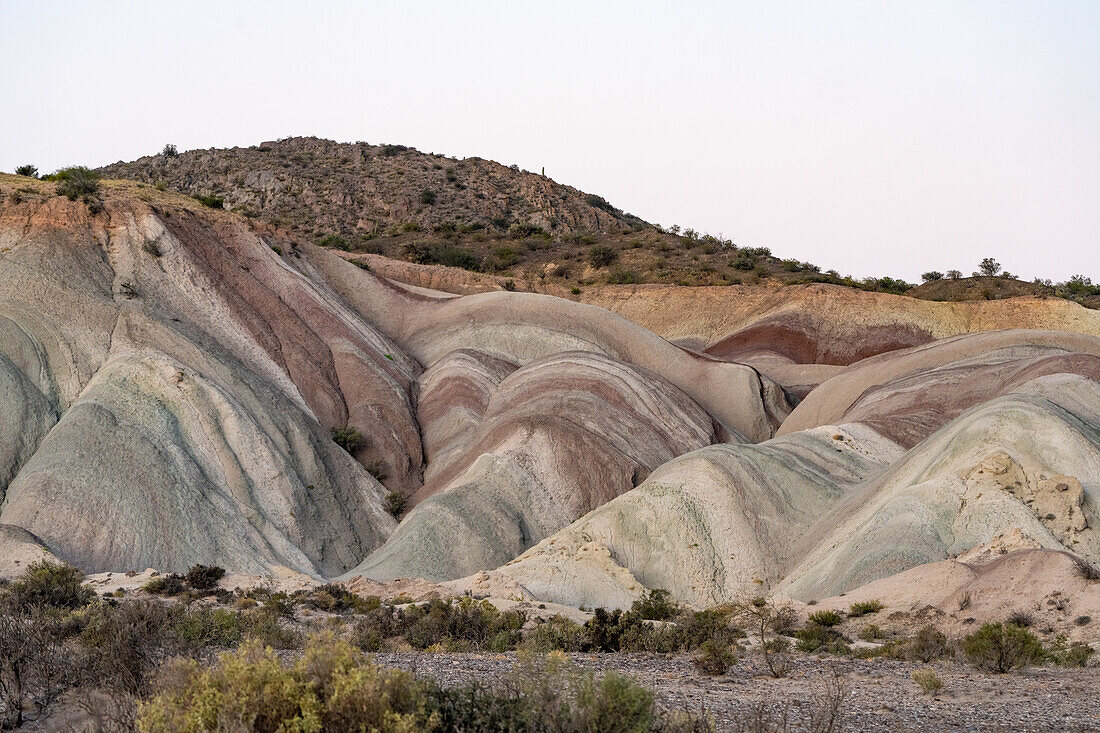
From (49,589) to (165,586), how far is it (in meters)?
2.15

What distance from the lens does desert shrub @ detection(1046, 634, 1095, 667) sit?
38.0 ft

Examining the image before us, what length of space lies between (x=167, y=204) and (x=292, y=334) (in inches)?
248

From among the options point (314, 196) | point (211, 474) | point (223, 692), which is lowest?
point (211, 474)

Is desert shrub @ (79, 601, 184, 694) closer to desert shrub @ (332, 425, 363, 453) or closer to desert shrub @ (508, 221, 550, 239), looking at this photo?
desert shrub @ (332, 425, 363, 453)

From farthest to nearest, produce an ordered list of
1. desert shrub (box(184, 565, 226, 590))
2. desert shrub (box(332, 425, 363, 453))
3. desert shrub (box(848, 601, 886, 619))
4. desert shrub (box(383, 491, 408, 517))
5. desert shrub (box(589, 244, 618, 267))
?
desert shrub (box(589, 244, 618, 267)) → desert shrub (box(332, 425, 363, 453)) → desert shrub (box(383, 491, 408, 517)) → desert shrub (box(184, 565, 226, 590)) → desert shrub (box(848, 601, 886, 619))

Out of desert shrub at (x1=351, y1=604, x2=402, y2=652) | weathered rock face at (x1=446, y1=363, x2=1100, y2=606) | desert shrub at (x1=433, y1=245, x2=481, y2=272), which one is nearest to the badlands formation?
weathered rock face at (x1=446, y1=363, x2=1100, y2=606)

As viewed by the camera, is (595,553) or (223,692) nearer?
(223,692)

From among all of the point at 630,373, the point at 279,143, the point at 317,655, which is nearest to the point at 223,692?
the point at 317,655

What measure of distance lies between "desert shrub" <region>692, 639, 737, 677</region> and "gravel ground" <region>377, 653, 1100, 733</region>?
0.41ft

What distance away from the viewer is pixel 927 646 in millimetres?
12188

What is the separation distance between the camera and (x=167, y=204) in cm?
3312

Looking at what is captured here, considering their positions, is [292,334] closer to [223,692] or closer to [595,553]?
[595,553]

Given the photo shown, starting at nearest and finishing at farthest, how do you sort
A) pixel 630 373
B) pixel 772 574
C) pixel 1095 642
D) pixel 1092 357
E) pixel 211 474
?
1. pixel 1095 642
2. pixel 772 574
3. pixel 211 474
4. pixel 1092 357
5. pixel 630 373

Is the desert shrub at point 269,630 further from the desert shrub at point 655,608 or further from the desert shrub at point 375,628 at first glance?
the desert shrub at point 655,608
